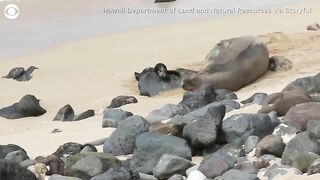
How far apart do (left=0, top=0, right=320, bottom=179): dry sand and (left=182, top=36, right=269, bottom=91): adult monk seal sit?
15 cm

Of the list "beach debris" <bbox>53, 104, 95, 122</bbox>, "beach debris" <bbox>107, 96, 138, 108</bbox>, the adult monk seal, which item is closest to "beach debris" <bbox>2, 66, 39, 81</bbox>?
"beach debris" <bbox>107, 96, 138, 108</bbox>

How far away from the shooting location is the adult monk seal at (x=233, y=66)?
8.20m

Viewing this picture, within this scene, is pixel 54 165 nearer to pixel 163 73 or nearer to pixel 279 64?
pixel 163 73

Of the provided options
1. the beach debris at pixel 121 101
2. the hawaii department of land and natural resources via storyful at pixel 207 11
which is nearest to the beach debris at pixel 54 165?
the beach debris at pixel 121 101

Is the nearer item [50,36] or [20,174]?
[20,174]

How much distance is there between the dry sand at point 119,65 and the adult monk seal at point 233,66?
0.15 m

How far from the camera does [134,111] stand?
23.8 ft

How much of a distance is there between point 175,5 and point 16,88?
26.2 ft

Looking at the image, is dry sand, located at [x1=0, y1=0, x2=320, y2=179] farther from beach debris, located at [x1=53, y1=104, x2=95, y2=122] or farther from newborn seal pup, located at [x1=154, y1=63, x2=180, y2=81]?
newborn seal pup, located at [x1=154, y1=63, x2=180, y2=81]

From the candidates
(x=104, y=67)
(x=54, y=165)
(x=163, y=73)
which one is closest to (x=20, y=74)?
(x=104, y=67)

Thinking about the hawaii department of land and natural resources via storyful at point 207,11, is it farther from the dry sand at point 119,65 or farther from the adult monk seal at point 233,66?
the adult monk seal at point 233,66

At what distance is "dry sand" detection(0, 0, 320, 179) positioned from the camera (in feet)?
22.2

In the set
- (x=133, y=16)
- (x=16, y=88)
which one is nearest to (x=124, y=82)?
(x=16, y=88)

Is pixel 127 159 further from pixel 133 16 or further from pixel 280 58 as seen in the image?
pixel 133 16
